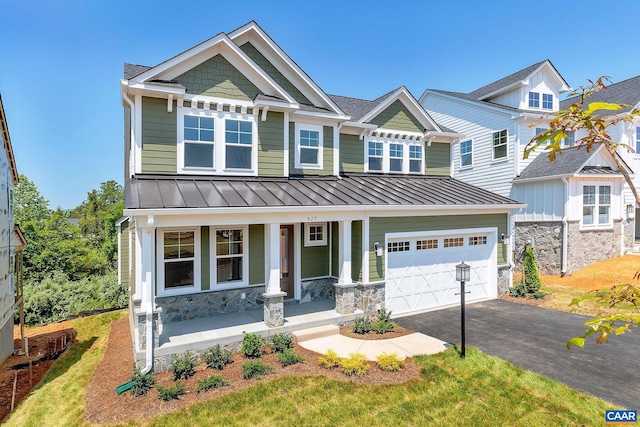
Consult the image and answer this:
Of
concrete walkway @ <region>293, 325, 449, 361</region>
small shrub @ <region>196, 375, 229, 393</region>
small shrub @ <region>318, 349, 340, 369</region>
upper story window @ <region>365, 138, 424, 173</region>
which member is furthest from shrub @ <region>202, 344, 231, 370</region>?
upper story window @ <region>365, 138, 424, 173</region>

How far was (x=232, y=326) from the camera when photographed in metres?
9.25

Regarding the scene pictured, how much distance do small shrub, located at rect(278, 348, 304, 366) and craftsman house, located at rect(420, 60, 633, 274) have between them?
1064 cm

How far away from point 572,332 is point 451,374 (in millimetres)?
4669

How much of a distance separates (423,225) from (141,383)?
8.83 m

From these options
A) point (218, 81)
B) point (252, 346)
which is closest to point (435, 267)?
point (252, 346)

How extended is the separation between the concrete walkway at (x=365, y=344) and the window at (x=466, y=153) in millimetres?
15179

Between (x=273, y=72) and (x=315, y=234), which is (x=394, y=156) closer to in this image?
(x=315, y=234)

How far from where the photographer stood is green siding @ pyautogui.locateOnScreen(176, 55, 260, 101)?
10219 mm

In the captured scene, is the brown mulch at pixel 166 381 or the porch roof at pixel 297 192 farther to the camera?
the porch roof at pixel 297 192

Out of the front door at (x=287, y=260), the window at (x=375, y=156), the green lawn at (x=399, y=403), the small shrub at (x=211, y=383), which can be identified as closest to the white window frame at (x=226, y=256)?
the front door at (x=287, y=260)

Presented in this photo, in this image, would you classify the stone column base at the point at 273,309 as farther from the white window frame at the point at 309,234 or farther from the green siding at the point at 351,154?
the green siding at the point at 351,154

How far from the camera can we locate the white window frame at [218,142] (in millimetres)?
10023

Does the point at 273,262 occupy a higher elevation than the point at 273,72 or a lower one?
lower

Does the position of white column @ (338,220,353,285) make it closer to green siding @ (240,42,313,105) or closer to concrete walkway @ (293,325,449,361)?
concrete walkway @ (293,325,449,361)
